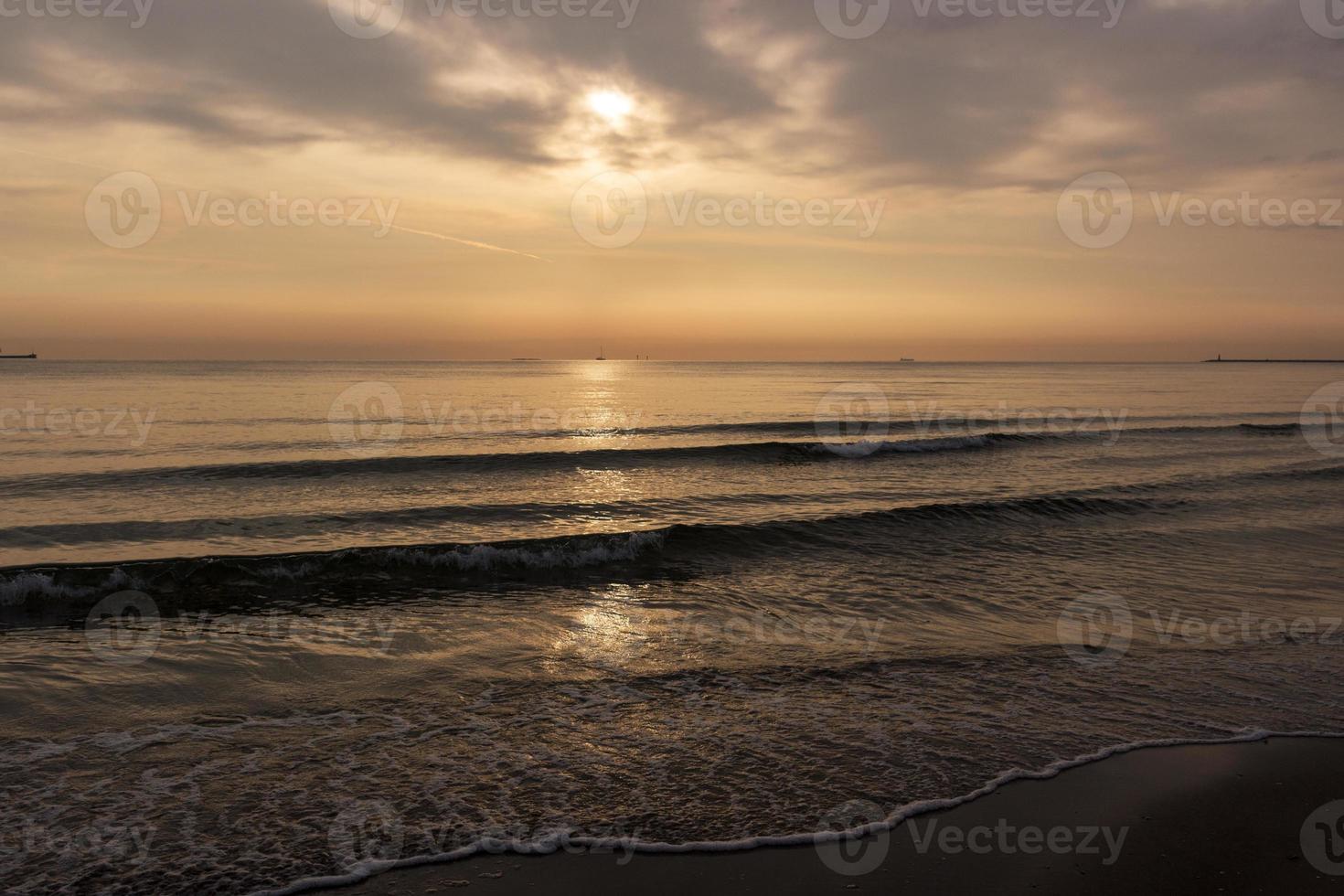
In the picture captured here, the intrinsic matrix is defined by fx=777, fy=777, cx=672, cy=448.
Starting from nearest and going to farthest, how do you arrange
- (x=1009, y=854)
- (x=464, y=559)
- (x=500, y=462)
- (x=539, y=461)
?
(x=1009, y=854)
(x=464, y=559)
(x=500, y=462)
(x=539, y=461)

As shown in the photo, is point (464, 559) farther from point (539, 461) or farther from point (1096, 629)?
point (539, 461)

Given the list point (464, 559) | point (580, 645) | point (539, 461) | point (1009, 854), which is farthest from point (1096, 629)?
point (539, 461)

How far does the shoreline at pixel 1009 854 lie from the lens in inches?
216

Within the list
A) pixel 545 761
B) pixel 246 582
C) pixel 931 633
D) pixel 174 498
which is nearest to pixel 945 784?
pixel 545 761

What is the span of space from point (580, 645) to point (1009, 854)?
628 cm

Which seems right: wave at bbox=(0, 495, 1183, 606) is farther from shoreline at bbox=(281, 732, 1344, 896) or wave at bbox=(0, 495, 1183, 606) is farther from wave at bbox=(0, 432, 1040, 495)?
wave at bbox=(0, 432, 1040, 495)

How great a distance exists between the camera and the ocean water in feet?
21.0

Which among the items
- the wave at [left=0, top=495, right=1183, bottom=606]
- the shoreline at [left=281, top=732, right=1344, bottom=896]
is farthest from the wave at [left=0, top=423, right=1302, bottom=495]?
the shoreline at [left=281, top=732, right=1344, bottom=896]

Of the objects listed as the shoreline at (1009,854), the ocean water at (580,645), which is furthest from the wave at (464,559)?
the shoreline at (1009,854)

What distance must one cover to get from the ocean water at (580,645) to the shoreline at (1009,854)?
0.68ft

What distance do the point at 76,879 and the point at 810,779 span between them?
5598 mm

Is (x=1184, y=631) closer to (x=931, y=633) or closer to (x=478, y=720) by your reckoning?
(x=931, y=633)

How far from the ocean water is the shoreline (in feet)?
0.68

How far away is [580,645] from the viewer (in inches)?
427
